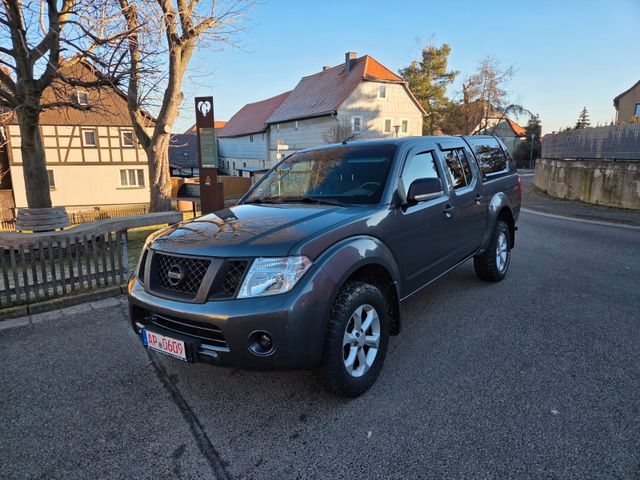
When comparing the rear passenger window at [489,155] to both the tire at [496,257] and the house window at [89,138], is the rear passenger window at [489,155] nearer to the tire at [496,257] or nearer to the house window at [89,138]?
the tire at [496,257]

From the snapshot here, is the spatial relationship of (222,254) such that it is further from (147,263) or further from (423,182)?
(423,182)

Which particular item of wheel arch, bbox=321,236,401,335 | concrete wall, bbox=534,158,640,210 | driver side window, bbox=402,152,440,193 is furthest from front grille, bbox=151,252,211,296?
concrete wall, bbox=534,158,640,210

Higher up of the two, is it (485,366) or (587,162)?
(587,162)

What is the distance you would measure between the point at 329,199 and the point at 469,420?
2.01 metres

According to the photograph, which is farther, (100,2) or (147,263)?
(100,2)

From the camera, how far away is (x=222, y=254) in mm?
2631

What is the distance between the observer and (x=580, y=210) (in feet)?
42.2

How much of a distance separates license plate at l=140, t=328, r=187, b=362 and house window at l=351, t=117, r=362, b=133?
1302 inches

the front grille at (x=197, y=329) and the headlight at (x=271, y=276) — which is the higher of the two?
the headlight at (x=271, y=276)

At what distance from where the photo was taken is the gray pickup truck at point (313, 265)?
2535mm

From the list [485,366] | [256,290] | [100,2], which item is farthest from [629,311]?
[100,2]

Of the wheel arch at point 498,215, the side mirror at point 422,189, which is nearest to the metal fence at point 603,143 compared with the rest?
the wheel arch at point 498,215

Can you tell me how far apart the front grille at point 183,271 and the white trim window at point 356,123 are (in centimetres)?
3292

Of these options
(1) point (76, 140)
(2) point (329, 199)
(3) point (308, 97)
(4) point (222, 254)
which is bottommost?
(4) point (222, 254)
